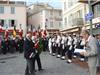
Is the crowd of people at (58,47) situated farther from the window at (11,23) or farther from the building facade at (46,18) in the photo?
the building facade at (46,18)

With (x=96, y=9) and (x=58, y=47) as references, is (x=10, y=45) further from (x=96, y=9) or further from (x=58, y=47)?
(x=96, y=9)

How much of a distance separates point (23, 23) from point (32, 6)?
63.6 ft

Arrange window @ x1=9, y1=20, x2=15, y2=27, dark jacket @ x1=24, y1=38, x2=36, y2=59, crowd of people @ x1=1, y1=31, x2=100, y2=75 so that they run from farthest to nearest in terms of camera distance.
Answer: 1. window @ x1=9, y1=20, x2=15, y2=27
2. dark jacket @ x1=24, y1=38, x2=36, y2=59
3. crowd of people @ x1=1, y1=31, x2=100, y2=75

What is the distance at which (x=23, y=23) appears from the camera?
6888 cm

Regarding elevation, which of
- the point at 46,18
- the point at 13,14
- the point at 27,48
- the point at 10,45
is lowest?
the point at 10,45

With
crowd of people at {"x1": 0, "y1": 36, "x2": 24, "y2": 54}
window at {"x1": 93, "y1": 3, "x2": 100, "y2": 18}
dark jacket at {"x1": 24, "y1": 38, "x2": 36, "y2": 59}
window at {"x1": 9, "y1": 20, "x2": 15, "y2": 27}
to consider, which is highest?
window at {"x1": 93, "y1": 3, "x2": 100, "y2": 18}

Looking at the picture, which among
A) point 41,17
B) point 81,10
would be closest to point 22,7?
point 41,17

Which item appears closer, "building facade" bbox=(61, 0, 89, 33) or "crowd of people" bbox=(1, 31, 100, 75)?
"crowd of people" bbox=(1, 31, 100, 75)

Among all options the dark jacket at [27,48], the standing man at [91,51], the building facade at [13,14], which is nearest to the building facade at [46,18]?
the building facade at [13,14]

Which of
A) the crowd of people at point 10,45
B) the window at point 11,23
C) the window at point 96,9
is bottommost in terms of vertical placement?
the crowd of people at point 10,45

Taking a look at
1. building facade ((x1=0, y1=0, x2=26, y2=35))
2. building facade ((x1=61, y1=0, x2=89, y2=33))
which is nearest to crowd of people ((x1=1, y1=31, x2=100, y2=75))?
building facade ((x1=61, y1=0, x2=89, y2=33))

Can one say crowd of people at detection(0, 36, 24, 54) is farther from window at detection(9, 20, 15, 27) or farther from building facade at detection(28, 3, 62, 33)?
building facade at detection(28, 3, 62, 33)

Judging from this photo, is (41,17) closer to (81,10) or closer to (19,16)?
(19,16)

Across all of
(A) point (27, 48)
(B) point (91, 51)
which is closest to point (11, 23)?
(A) point (27, 48)
